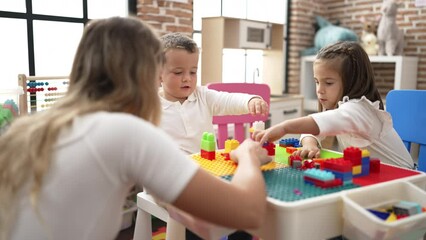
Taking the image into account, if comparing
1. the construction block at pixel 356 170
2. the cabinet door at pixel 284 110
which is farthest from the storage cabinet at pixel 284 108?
the construction block at pixel 356 170

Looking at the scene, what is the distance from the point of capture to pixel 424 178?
1.00 m

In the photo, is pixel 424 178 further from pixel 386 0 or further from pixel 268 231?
pixel 386 0

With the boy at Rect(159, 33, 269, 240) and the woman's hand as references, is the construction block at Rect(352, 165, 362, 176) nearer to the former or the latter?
the woman's hand

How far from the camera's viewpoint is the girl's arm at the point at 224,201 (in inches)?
27.4

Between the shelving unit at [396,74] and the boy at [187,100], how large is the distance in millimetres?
2486

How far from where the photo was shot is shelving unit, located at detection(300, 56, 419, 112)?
3596 millimetres

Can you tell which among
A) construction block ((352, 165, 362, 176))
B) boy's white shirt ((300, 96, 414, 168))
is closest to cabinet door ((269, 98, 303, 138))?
boy's white shirt ((300, 96, 414, 168))

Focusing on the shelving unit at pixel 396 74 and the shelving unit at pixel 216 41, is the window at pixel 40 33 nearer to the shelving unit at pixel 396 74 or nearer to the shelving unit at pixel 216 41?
the shelving unit at pixel 216 41

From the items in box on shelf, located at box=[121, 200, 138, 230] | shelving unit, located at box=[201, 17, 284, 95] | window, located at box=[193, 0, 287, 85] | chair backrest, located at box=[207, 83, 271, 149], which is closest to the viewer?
chair backrest, located at box=[207, 83, 271, 149]

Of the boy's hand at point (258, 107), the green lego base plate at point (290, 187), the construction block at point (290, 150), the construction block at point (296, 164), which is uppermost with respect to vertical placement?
the boy's hand at point (258, 107)

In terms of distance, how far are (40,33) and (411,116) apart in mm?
2135

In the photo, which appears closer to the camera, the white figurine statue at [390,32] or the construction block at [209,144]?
the construction block at [209,144]

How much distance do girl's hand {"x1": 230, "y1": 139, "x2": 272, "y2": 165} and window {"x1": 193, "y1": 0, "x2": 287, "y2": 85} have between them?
8.49ft

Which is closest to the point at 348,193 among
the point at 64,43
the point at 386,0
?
the point at 64,43
